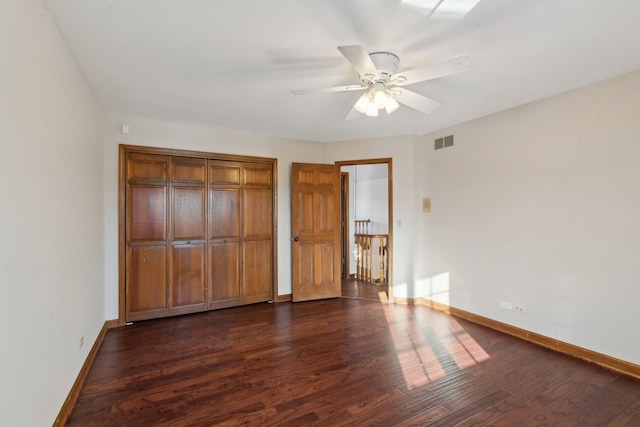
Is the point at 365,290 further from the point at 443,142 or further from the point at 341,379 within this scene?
the point at 341,379

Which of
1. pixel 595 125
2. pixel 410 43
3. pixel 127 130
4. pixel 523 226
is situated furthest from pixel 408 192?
pixel 127 130

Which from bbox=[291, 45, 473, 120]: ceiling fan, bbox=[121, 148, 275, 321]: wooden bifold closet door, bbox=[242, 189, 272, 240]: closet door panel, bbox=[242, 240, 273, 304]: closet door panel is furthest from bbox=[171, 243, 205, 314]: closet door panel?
bbox=[291, 45, 473, 120]: ceiling fan

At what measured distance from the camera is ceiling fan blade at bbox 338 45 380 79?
165 cm

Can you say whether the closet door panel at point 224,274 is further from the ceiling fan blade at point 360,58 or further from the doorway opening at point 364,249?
the ceiling fan blade at point 360,58

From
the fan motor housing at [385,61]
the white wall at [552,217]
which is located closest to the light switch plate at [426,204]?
the white wall at [552,217]

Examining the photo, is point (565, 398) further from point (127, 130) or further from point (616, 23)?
point (127, 130)

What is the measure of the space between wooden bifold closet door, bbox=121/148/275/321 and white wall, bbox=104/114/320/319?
13cm

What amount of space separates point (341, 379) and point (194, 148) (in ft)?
10.8

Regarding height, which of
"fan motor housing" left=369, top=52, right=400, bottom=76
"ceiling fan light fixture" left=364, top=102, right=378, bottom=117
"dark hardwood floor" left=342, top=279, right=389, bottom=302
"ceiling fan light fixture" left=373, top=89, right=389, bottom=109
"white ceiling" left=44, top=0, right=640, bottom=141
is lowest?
"dark hardwood floor" left=342, top=279, right=389, bottom=302

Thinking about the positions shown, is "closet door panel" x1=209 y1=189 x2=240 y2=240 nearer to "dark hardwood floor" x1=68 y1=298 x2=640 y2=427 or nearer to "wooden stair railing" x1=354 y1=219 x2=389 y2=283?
"dark hardwood floor" x1=68 y1=298 x2=640 y2=427

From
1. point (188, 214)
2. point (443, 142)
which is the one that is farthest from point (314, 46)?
point (188, 214)

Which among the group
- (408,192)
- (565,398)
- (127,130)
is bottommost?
(565,398)

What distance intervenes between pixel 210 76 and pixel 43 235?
168cm

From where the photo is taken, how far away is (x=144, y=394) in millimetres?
2201
